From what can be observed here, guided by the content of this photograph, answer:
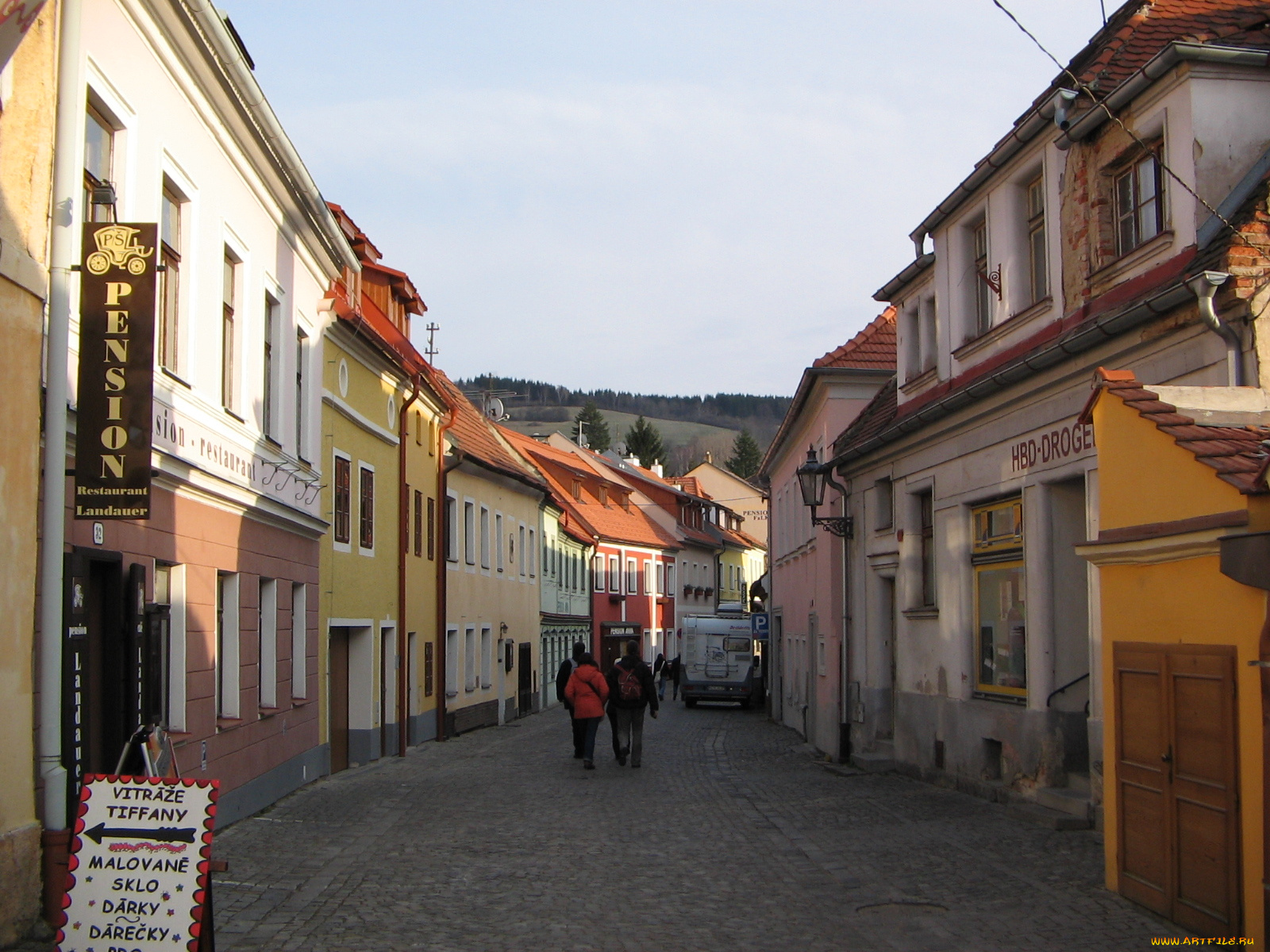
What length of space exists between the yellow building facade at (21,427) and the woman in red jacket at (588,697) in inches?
452

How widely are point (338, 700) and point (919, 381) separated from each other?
9.36 m

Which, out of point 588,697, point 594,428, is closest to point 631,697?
point 588,697

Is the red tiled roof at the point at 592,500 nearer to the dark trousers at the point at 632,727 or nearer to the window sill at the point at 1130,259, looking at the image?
the dark trousers at the point at 632,727

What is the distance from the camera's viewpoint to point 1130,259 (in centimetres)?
1206

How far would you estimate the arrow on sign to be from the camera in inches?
266

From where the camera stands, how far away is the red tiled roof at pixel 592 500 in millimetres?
52906

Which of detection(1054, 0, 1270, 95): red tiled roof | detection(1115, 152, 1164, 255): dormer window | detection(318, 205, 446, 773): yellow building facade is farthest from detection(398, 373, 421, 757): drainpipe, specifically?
detection(1115, 152, 1164, 255): dormer window

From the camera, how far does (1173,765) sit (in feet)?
26.1

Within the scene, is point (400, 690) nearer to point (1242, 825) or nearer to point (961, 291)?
point (961, 291)

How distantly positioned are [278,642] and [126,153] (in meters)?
6.70

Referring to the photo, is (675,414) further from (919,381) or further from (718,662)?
(919,381)

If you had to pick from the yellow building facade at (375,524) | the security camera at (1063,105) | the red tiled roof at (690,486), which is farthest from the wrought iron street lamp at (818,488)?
the red tiled roof at (690,486)

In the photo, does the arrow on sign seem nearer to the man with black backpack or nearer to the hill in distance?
the man with black backpack

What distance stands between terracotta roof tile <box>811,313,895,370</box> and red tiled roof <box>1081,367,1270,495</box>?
46.2 feet
